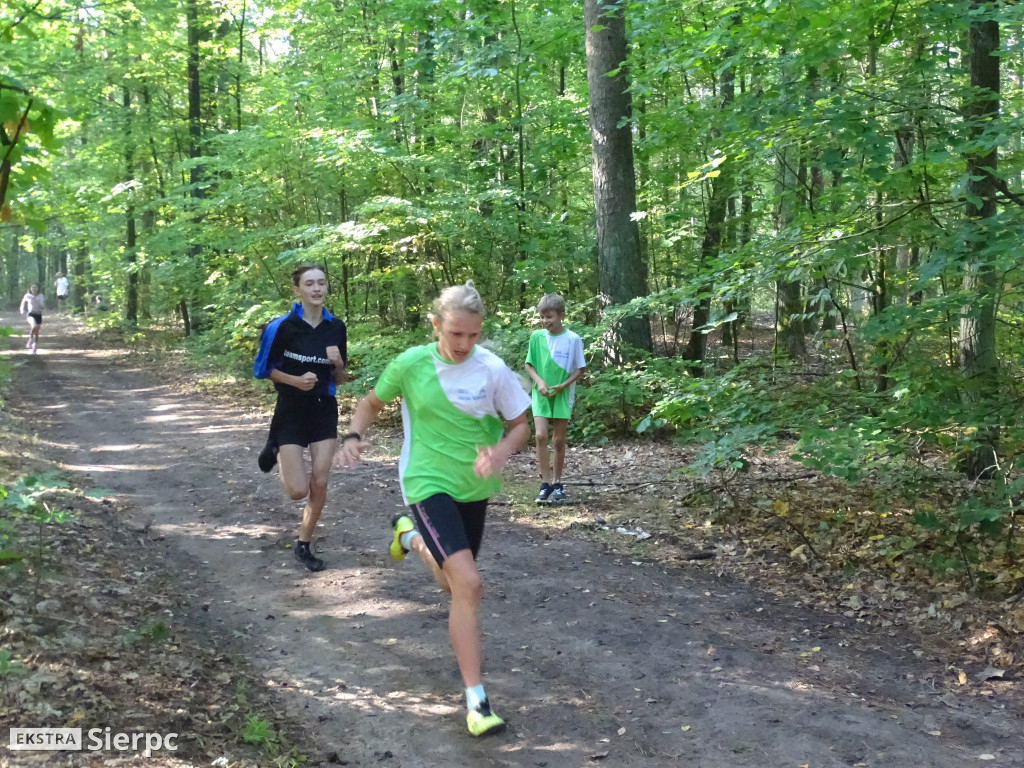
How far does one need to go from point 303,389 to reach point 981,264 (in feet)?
15.2

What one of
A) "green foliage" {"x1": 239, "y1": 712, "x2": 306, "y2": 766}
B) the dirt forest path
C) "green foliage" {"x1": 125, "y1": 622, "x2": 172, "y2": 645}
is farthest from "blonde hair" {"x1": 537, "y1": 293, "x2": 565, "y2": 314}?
"green foliage" {"x1": 239, "y1": 712, "x2": 306, "y2": 766}

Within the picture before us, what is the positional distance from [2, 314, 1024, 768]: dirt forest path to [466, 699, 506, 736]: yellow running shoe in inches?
2.5

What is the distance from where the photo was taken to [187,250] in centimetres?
1972

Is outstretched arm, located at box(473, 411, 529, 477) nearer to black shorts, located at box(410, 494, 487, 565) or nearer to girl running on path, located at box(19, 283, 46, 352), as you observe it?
black shorts, located at box(410, 494, 487, 565)

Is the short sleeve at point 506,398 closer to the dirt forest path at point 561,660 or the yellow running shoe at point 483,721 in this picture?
the yellow running shoe at point 483,721

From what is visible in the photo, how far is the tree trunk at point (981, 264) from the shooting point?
199 inches

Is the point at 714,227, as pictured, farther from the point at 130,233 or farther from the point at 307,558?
the point at 130,233

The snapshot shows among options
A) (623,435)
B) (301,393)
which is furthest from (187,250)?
(301,393)

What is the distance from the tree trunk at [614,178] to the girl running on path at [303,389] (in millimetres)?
5380

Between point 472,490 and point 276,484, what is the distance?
5.36 metres

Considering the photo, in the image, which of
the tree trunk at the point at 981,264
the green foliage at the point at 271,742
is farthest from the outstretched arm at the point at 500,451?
the tree trunk at the point at 981,264

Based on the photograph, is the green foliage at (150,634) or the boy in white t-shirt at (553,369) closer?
the green foliage at (150,634)

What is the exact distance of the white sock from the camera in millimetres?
3758

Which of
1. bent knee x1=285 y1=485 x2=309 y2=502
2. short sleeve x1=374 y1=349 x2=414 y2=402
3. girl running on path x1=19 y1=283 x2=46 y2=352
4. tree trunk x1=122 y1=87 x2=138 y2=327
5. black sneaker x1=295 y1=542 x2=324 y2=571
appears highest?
tree trunk x1=122 y1=87 x2=138 y2=327
